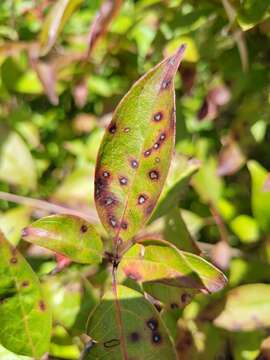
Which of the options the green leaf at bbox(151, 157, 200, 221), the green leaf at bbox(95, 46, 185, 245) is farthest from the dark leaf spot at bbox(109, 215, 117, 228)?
the green leaf at bbox(151, 157, 200, 221)

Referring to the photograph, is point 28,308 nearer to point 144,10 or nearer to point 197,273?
point 197,273

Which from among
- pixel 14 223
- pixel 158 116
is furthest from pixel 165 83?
pixel 14 223

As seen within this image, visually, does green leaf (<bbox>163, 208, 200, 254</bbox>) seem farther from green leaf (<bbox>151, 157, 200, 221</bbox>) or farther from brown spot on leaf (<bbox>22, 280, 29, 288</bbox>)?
brown spot on leaf (<bbox>22, 280, 29, 288</bbox>)

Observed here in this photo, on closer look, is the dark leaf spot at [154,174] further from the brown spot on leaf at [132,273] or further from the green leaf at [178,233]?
the green leaf at [178,233]

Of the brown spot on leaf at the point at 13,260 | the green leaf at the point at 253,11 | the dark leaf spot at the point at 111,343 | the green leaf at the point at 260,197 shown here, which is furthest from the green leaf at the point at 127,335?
the green leaf at the point at 253,11

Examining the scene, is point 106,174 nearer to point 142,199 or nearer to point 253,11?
point 142,199

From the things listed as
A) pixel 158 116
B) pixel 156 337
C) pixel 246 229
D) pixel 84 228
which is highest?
pixel 158 116

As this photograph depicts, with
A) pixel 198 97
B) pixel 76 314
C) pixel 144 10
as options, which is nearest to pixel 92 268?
pixel 76 314
